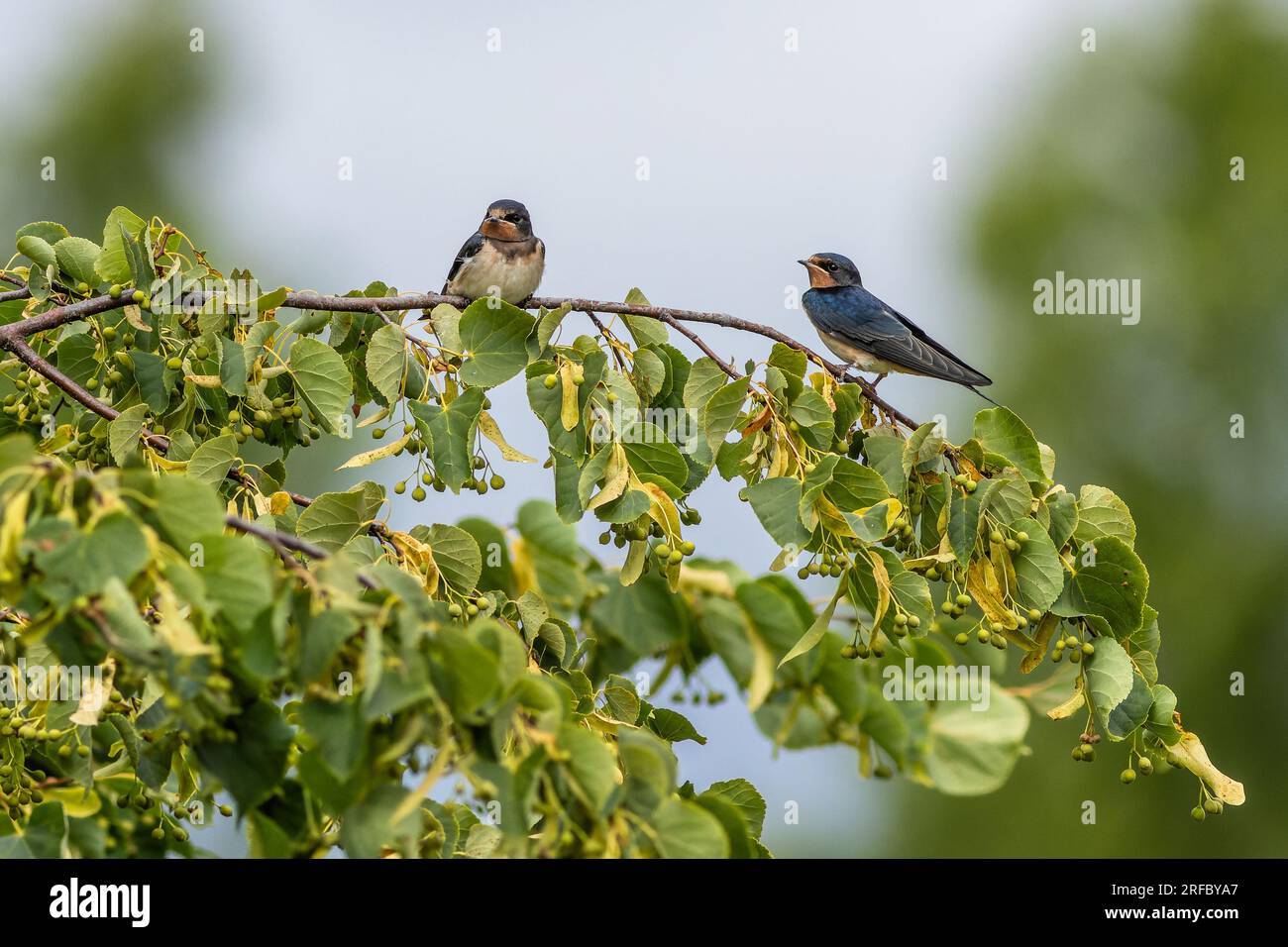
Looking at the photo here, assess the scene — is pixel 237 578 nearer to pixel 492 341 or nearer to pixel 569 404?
pixel 569 404

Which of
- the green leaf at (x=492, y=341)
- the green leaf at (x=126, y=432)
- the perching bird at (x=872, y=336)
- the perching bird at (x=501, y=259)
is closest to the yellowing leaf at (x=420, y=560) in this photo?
the green leaf at (x=492, y=341)

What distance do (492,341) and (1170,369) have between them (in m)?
19.3

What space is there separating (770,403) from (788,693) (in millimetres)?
1454

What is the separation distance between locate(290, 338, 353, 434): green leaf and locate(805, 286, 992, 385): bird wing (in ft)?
13.7

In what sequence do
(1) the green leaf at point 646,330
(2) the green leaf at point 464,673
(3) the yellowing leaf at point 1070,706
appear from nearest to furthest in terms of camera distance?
(2) the green leaf at point 464,673 < (3) the yellowing leaf at point 1070,706 < (1) the green leaf at point 646,330

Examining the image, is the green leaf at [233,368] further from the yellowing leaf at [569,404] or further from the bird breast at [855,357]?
the bird breast at [855,357]

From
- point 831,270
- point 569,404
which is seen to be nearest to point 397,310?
point 569,404

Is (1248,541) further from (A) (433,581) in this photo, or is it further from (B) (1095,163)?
(A) (433,581)

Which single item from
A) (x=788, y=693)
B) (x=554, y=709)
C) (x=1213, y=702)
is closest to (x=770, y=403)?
(x=788, y=693)

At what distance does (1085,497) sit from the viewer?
4.63m

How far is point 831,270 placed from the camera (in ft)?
32.5

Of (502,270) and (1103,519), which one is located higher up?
(502,270)

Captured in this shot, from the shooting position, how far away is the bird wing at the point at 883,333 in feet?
26.6

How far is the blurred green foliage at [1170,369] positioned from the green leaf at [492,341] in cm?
1606
